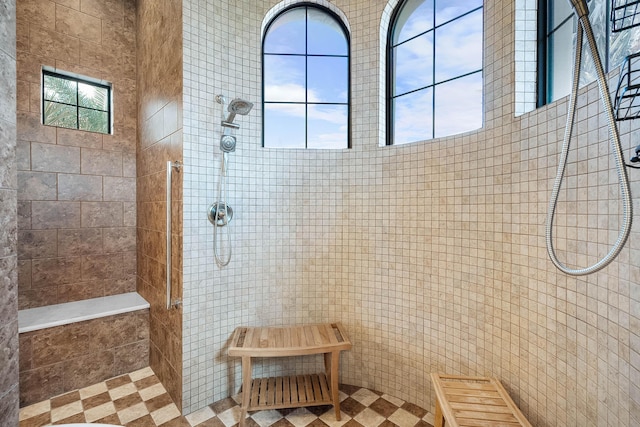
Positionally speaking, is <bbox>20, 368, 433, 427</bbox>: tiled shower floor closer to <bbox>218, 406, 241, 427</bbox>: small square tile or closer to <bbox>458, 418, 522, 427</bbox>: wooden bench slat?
<bbox>218, 406, 241, 427</bbox>: small square tile

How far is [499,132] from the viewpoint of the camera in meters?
1.52

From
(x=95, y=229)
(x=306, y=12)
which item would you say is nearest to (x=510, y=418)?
(x=306, y=12)

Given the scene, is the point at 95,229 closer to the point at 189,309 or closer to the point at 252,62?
the point at 189,309

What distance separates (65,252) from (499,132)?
3433 millimetres

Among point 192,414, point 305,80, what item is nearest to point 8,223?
point 192,414

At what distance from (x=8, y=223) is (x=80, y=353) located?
1552 millimetres

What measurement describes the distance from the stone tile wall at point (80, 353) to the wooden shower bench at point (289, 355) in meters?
1.01

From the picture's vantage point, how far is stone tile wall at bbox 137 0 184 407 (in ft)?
6.20

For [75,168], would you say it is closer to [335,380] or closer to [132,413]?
[132,413]

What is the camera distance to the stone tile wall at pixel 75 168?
2.29 m

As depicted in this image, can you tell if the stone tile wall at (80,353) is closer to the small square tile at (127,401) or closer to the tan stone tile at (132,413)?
the small square tile at (127,401)

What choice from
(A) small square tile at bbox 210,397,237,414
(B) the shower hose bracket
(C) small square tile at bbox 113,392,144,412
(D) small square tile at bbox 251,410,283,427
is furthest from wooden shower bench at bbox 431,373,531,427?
(C) small square tile at bbox 113,392,144,412

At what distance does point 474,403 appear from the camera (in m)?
1.37

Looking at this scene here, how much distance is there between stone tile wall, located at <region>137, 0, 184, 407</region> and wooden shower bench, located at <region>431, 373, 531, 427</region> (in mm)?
1618
